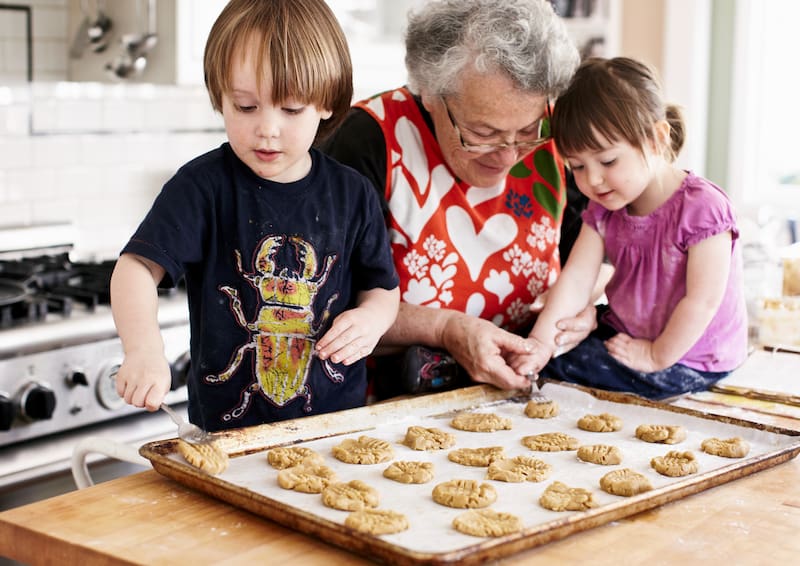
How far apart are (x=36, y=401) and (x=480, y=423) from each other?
107cm

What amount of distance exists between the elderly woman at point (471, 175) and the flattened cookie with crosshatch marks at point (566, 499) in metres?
0.45

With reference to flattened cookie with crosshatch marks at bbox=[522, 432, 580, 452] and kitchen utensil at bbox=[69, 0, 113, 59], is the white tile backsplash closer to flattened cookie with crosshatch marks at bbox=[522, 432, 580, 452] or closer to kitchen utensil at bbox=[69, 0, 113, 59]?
kitchen utensil at bbox=[69, 0, 113, 59]

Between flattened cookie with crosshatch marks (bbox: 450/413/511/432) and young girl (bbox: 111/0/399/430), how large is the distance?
0.17 metres

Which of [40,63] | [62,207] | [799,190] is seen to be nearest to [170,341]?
[62,207]

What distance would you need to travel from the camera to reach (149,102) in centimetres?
301

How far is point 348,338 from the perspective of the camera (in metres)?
1.42

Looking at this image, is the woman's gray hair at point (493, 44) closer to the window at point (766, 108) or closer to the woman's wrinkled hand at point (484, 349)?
the woman's wrinkled hand at point (484, 349)

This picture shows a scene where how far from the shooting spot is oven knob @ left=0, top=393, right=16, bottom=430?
2025 millimetres

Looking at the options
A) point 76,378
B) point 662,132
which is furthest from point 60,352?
point 662,132

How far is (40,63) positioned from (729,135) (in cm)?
218

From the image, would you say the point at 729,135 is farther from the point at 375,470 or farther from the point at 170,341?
the point at 375,470

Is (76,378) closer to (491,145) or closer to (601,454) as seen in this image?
(491,145)

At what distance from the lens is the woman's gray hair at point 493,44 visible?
1602 millimetres

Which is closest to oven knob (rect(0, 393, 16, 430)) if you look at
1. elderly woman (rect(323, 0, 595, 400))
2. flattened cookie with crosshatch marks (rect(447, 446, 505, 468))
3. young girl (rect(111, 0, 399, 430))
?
young girl (rect(111, 0, 399, 430))
